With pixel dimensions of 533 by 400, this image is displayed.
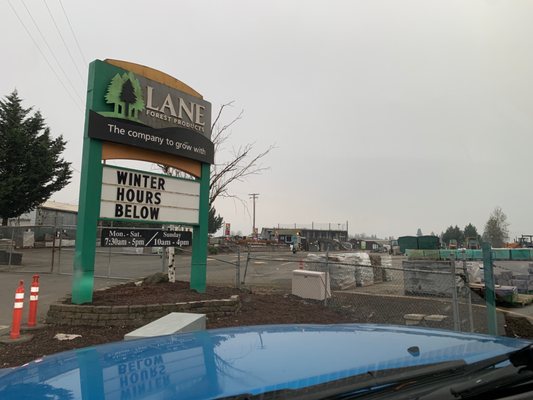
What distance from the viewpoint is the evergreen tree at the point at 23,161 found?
31828 mm

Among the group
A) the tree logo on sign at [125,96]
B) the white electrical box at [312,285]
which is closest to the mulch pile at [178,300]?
the white electrical box at [312,285]

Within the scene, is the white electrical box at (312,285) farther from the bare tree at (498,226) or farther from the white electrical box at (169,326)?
the bare tree at (498,226)

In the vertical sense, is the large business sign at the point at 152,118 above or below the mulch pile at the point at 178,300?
above

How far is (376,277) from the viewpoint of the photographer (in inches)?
725

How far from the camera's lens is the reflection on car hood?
178 cm

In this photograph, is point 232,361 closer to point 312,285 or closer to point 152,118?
point 152,118

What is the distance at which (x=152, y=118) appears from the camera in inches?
390

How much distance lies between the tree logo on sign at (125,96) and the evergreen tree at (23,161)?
25.7m

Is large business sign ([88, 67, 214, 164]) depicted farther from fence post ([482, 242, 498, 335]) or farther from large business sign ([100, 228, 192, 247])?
fence post ([482, 242, 498, 335])

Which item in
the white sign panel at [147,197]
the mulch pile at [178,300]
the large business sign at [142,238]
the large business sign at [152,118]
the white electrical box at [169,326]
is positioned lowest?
the mulch pile at [178,300]

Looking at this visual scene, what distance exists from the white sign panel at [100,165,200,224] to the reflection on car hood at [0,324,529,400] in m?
6.50

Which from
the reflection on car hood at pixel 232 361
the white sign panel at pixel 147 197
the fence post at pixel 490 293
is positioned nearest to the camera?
the reflection on car hood at pixel 232 361

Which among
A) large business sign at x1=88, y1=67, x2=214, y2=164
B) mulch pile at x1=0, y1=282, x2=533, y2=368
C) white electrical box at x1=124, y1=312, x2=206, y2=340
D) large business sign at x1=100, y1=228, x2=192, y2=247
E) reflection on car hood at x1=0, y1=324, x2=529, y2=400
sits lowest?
mulch pile at x1=0, y1=282, x2=533, y2=368

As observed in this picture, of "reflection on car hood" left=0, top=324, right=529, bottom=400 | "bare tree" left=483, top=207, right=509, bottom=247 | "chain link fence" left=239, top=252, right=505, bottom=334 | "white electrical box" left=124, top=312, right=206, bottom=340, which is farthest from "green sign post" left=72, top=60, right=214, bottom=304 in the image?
"bare tree" left=483, top=207, right=509, bottom=247
